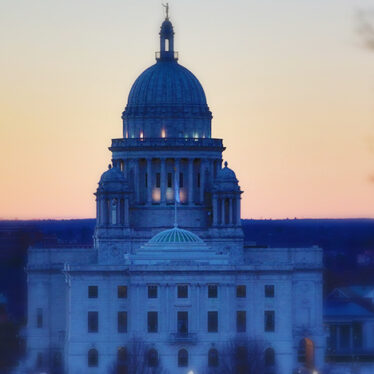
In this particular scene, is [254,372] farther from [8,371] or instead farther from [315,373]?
[8,371]

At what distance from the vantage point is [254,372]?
197750mm

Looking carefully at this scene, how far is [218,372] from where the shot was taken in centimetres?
19950

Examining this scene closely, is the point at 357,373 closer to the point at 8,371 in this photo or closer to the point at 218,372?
the point at 218,372

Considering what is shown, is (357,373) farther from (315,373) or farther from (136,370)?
(136,370)

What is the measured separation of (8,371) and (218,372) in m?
15.9

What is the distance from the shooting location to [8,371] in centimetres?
19812

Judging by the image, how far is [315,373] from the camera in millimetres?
199125

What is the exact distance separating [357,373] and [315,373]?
325cm

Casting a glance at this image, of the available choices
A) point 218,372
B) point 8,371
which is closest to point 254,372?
point 218,372

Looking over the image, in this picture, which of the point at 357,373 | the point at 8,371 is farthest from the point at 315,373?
the point at 8,371

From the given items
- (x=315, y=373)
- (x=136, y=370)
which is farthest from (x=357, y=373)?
(x=136, y=370)

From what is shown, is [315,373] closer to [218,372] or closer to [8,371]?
[218,372]

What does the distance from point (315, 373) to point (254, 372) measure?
485 cm

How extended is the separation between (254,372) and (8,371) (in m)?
18.5
